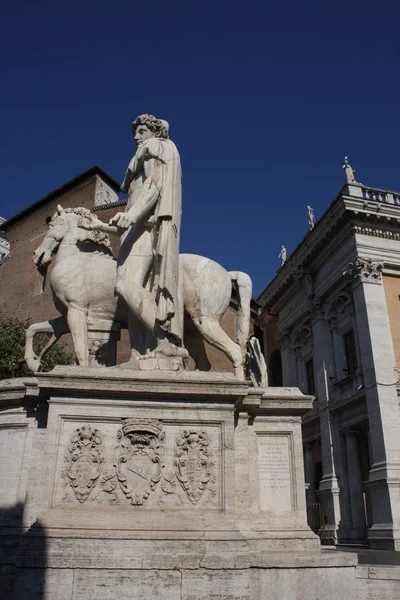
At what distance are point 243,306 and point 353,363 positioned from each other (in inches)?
682

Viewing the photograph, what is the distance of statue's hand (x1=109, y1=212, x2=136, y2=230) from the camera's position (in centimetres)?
550

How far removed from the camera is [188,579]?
13.7 ft

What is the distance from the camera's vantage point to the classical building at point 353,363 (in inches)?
750

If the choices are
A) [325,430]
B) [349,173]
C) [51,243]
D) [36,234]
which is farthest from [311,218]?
[51,243]

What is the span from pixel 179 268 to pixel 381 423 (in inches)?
602

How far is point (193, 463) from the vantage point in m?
4.74

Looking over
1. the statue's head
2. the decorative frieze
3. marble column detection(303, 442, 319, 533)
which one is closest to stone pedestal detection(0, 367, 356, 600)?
the statue's head

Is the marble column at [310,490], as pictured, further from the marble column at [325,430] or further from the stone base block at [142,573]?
the stone base block at [142,573]

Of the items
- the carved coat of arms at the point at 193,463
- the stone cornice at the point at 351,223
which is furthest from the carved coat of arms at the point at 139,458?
the stone cornice at the point at 351,223

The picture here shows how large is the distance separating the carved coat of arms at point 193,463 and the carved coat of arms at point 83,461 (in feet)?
2.27

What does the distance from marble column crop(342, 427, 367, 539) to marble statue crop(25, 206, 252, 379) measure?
1675cm

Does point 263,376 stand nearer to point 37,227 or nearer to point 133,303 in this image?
point 133,303

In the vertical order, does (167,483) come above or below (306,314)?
below

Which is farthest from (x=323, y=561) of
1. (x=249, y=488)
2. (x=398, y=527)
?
(x=398, y=527)
